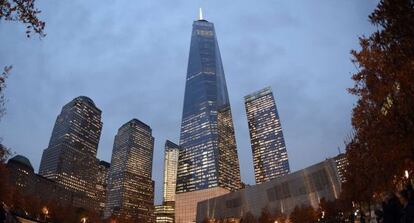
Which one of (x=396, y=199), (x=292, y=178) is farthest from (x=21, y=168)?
Answer: (x=396, y=199)

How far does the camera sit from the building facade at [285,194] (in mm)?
108062

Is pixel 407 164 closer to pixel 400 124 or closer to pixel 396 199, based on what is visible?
pixel 400 124

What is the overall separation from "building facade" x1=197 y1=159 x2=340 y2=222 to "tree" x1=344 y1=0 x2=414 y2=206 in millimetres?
76205

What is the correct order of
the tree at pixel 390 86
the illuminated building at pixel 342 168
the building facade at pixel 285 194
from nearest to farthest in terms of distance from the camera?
1. the tree at pixel 390 86
2. the illuminated building at pixel 342 168
3. the building facade at pixel 285 194

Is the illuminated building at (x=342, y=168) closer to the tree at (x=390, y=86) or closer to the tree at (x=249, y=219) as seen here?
the tree at (x=390, y=86)

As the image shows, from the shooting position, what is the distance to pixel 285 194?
122438 mm

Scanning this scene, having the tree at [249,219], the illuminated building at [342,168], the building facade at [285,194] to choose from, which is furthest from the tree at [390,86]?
the tree at [249,219]

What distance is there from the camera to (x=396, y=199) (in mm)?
16750

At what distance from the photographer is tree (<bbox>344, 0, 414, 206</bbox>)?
19.2m

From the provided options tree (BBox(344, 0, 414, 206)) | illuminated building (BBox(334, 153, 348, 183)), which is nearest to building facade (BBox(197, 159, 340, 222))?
illuminated building (BBox(334, 153, 348, 183))

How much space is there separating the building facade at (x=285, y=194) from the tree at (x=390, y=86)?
76205 millimetres

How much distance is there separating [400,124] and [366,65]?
5248 millimetres

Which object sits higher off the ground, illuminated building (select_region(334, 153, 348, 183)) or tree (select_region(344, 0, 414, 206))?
illuminated building (select_region(334, 153, 348, 183))

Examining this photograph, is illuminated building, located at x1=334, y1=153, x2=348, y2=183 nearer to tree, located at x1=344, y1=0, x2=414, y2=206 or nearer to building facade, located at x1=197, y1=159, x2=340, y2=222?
building facade, located at x1=197, y1=159, x2=340, y2=222
